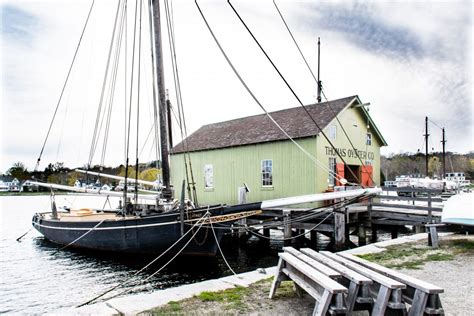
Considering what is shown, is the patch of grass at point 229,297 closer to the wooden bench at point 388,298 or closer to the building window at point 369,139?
the wooden bench at point 388,298

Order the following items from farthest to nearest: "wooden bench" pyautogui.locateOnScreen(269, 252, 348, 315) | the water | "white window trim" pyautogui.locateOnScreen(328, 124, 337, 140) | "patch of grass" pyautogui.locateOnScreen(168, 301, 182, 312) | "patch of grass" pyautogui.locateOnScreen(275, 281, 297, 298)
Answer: "white window trim" pyautogui.locateOnScreen(328, 124, 337, 140) → the water → "patch of grass" pyautogui.locateOnScreen(275, 281, 297, 298) → "patch of grass" pyautogui.locateOnScreen(168, 301, 182, 312) → "wooden bench" pyautogui.locateOnScreen(269, 252, 348, 315)

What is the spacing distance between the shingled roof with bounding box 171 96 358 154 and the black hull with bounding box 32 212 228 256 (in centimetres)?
502

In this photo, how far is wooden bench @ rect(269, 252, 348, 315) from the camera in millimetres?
3652

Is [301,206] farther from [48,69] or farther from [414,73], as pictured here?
[48,69]

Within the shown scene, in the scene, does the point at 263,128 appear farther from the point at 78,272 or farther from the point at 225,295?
the point at 225,295

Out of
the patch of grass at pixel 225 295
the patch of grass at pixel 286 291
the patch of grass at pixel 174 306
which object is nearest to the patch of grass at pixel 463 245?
the patch of grass at pixel 286 291

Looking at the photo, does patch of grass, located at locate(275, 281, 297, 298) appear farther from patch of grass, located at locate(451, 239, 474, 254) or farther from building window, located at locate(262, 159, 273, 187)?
building window, located at locate(262, 159, 273, 187)

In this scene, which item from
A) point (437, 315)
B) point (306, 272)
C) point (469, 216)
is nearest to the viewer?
point (437, 315)

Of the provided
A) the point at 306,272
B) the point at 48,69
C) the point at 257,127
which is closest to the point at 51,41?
the point at 48,69

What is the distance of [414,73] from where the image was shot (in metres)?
20.2

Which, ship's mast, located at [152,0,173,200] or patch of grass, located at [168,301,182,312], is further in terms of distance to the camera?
ship's mast, located at [152,0,173,200]

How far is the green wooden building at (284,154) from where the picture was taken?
1756 cm

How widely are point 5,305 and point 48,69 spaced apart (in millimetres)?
16129

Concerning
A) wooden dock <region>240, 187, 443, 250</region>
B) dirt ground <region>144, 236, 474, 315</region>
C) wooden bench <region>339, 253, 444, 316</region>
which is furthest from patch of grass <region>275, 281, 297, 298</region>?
wooden dock <region>240, 187, 443, 250</region>
